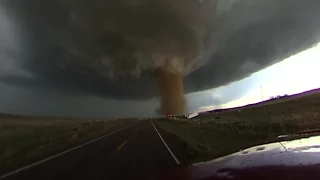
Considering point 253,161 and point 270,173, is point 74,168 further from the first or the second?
point 270,173

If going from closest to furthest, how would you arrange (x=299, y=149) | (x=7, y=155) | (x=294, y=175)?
(x=294, y=175) < (x=299, y=149) < (x=7, y=155)

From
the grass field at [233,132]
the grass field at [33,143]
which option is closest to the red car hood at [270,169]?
the grass field at [233,132]

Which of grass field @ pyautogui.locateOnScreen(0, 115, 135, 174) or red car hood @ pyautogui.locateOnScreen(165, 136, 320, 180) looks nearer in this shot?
red car hood @ pyautogui.locateOnScreen(165, 136, 320, 180)

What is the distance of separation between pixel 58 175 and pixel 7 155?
949 cm

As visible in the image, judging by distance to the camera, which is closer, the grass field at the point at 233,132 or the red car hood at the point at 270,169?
the red car hood at the point at 270,169

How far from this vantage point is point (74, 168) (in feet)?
47.9

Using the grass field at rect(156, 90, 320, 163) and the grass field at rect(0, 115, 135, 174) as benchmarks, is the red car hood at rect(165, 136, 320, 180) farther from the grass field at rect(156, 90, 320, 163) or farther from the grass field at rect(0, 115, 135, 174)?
the grass field at rect(0, 115, 135, 174)

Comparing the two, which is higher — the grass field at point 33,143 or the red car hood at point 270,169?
the grass field at point 33,143

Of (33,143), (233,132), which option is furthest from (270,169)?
(33,143)

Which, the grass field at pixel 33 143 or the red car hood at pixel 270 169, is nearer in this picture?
the red car hood at pixel 270 169

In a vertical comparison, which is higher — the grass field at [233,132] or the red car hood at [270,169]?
the grass field at [233,132]

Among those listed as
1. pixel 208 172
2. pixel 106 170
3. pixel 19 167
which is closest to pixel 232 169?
pixel 208 172

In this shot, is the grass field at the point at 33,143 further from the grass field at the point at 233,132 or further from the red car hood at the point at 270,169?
the red car hood at the point at 270,169

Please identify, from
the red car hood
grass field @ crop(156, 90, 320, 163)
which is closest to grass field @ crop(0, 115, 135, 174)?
grass field @ crop(156, 90, 320, 163)
